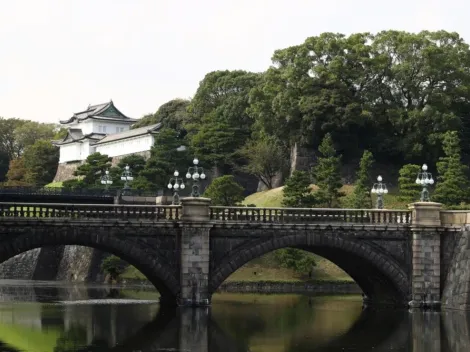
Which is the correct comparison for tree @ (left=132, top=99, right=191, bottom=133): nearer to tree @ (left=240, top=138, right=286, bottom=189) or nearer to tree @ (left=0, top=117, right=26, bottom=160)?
tree @ (left=240, top=138, right=286, bottom=189)

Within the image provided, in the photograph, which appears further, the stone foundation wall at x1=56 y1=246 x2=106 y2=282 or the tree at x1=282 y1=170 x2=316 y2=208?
the stone foundation wall at x1=56 y1=246 x2=106 y2=282

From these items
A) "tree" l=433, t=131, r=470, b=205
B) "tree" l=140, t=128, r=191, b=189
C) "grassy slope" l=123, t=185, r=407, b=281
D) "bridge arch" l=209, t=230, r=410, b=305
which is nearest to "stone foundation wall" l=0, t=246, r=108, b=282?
"grassy slope" l=123, t=185, r=407, b=281

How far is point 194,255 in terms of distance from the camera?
2232 inches

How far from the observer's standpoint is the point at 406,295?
59.2m

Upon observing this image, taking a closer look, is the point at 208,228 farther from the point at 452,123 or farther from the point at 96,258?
the point at 452,123

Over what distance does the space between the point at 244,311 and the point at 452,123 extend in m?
45.7

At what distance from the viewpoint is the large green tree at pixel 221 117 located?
11419 cm

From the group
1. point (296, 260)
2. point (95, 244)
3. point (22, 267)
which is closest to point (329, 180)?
point (296, 260)

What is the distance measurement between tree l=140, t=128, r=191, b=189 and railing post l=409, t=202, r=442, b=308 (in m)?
49.0

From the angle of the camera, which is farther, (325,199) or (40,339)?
(325,199)

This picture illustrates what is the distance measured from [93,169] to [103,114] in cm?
3857

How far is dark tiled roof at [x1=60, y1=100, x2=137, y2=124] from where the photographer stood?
151875mm

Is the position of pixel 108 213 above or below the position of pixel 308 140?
below

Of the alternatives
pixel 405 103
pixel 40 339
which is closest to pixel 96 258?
pixel 405 103
